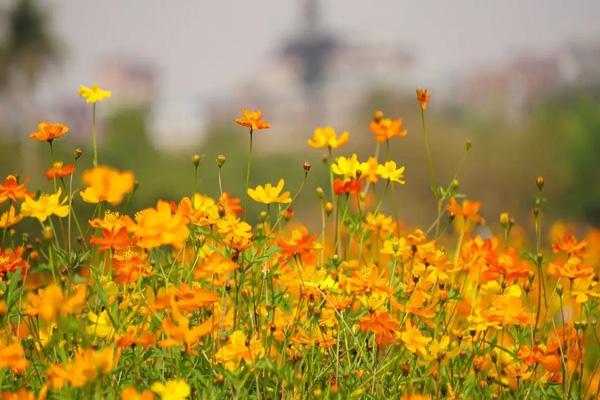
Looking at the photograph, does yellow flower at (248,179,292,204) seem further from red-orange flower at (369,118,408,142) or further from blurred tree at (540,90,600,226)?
blurred tree at (540,90,600,226)

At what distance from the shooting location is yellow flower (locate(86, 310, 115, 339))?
163 centimetres

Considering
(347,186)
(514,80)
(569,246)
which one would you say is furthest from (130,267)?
(514,80)

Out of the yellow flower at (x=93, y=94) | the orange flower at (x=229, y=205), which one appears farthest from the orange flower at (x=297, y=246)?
the yellow flower at (x=93, y=94)

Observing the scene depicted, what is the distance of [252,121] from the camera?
6.19 feet

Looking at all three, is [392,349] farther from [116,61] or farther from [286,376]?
[116,61]

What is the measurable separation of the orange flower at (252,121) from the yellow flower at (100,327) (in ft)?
1.55

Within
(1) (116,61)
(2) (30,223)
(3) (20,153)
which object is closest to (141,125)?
(3) (20,153)

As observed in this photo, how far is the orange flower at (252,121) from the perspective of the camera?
186cm

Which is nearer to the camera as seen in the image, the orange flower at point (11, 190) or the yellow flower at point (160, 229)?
the yellow flower at point (160, 229)

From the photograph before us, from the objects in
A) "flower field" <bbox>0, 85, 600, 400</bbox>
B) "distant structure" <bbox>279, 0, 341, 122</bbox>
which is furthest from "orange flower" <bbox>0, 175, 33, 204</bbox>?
"distant structure" <bbox>279, 0, 341, 122</bbox>

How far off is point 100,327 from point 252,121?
1.72 feet

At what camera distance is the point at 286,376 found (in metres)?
1.50

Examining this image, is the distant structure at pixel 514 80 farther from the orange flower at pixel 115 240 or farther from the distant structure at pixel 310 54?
the orange flower at pixel 115 240

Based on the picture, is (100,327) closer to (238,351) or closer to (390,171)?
(238,351)
